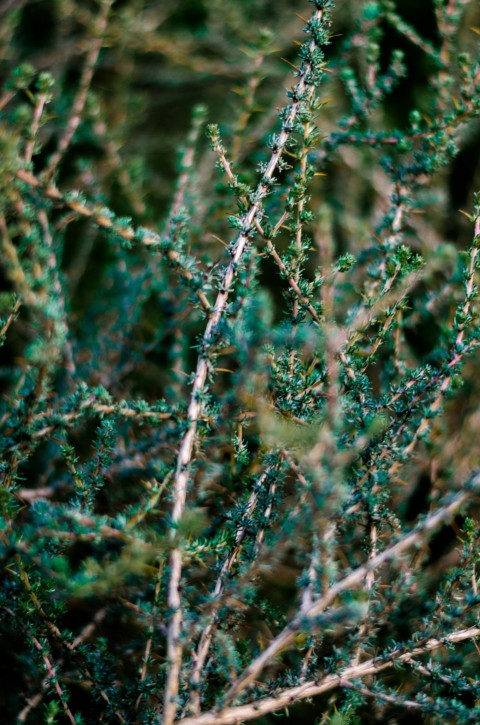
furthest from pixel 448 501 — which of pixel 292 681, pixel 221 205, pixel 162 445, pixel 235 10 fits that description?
pixel 235 10

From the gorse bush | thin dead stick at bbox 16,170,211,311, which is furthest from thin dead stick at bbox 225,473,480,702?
thin dead stick at bbox 16,170,211,311

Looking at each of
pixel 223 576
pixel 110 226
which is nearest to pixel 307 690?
pixel 223 576

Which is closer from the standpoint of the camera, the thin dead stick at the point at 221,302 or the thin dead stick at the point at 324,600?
the thin dead stick at the point at 324,600

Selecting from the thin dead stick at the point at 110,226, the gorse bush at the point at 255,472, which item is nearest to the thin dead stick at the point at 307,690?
the gorse bush at the point at 255,472

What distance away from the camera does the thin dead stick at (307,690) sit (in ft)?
2.02

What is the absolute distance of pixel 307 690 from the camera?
26.5 inches

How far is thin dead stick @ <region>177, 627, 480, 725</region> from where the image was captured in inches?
24.2

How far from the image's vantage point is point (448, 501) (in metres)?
0.60

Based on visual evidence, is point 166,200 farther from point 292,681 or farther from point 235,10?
point 292,681

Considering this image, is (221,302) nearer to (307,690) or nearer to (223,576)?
(223,576)

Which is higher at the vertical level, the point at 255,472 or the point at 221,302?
the point at 221,302

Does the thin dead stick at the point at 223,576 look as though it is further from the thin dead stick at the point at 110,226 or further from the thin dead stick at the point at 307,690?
the thin dead stick at the point at 110,226

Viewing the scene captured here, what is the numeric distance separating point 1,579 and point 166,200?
1.84 metres

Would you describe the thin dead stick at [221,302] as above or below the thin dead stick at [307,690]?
above
